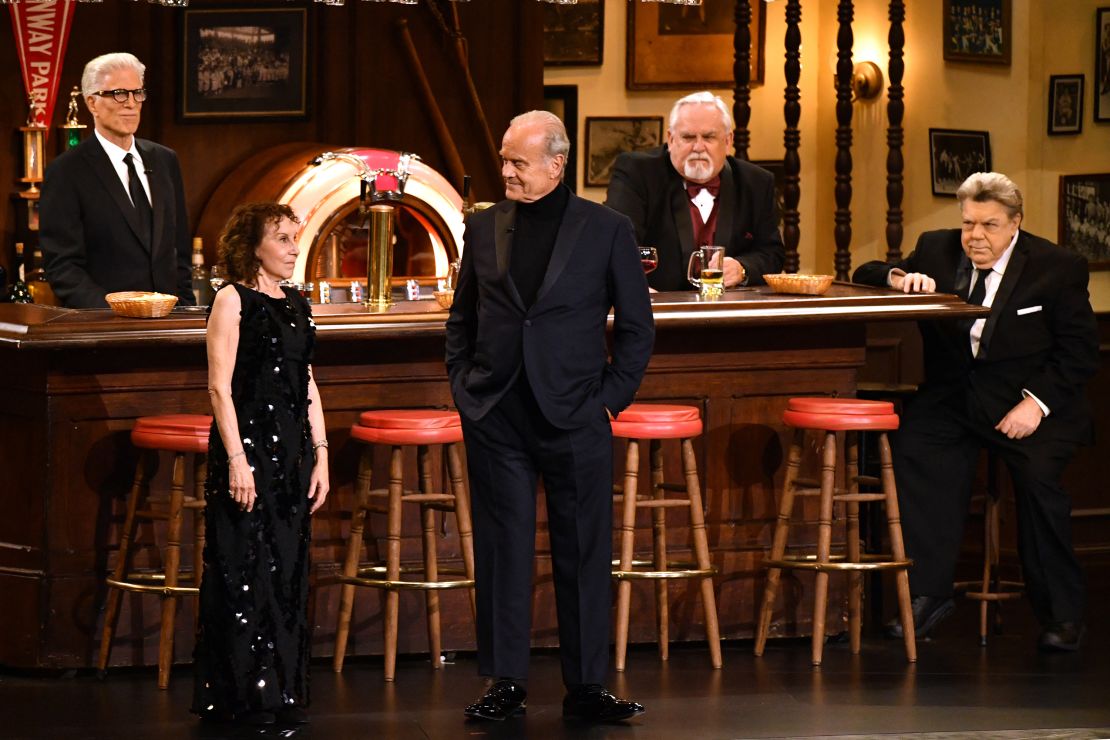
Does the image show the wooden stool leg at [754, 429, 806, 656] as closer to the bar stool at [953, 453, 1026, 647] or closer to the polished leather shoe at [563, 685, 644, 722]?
the bar stool at [953, 453, 1026, 647]

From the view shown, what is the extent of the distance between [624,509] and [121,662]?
64.9 inches

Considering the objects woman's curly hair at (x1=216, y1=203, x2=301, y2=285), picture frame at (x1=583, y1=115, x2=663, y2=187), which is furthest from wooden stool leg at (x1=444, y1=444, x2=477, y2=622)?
picture frame at (x1=583, y1=115, x2=663, y2=187)

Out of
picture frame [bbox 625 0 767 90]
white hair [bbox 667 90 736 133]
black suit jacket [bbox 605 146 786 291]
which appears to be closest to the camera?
white hair [bbox 667 90 736 133]

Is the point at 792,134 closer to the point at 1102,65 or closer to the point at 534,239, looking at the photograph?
the point at 1102,65

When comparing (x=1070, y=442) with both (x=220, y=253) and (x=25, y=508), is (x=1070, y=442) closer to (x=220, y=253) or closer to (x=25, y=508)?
(x=220, y=253)

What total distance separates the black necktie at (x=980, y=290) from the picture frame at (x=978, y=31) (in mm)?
2618

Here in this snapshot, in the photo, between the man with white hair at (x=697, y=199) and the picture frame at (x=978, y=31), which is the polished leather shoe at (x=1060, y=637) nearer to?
the man with white hair at (x=697, y=199)

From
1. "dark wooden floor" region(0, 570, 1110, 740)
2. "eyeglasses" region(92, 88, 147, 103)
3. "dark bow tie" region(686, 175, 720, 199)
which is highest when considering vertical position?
"eyeglasses" region(92, 88, 147, 103)

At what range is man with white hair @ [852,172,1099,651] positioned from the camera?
253 inches

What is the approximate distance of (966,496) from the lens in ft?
21.6

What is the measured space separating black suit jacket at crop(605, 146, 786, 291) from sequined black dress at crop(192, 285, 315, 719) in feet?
6.14

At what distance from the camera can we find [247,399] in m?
5.00

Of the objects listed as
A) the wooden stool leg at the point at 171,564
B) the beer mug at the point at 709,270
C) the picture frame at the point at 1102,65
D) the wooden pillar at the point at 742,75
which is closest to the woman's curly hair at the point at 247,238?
the wooden stool leg at the point at 171,564

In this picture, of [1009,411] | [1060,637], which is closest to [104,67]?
[1009,411]
